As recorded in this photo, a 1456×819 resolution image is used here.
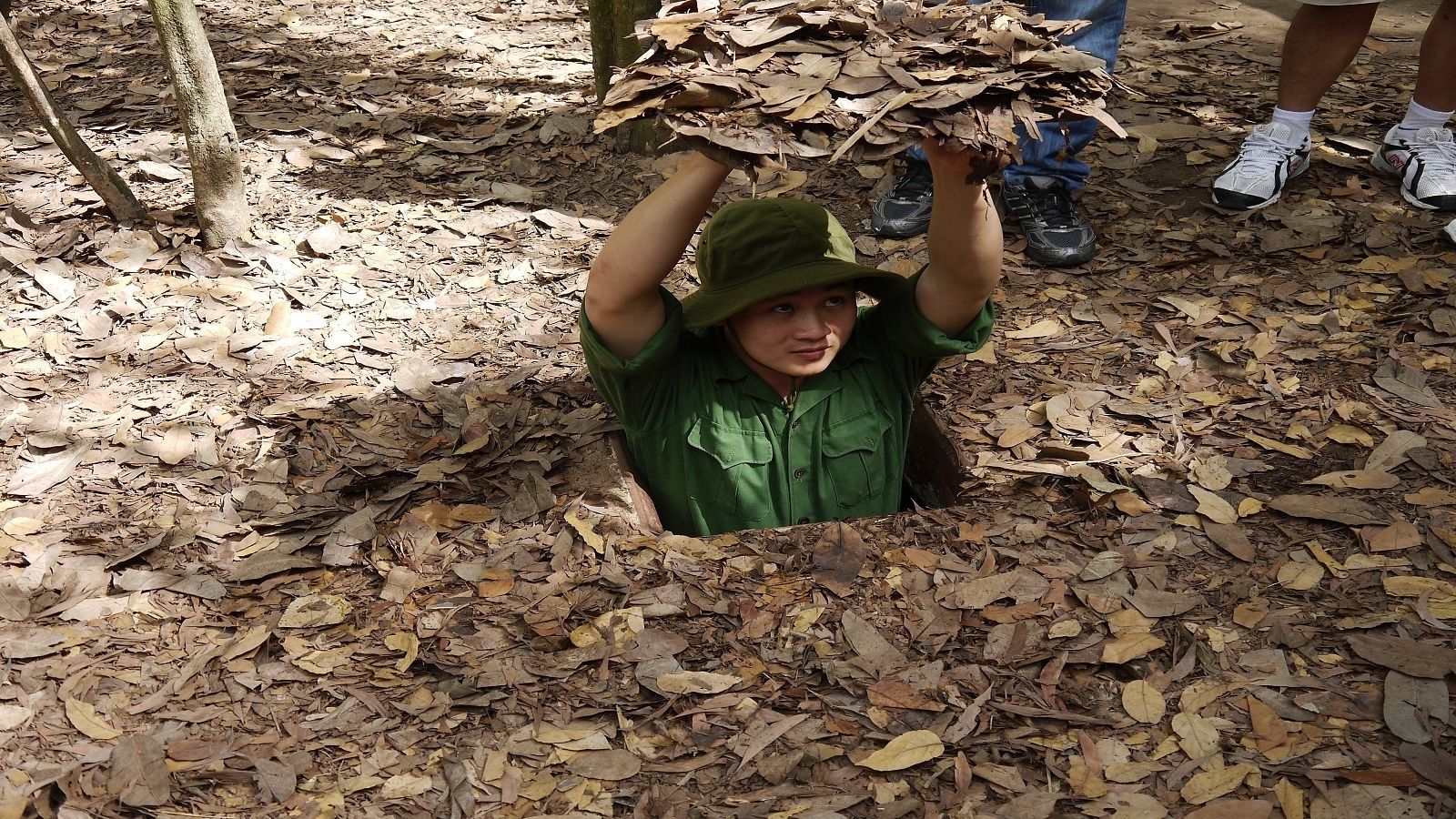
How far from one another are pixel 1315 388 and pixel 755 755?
7.05ft

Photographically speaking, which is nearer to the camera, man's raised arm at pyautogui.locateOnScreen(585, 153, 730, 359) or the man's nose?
man's raised arm at pyautogui.locateOnScreen(585, 153, 730, 359)

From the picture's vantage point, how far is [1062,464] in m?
3.04

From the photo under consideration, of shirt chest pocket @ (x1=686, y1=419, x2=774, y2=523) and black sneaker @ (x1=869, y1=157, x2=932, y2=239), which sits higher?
black sneaker @ (x1=869, y1=157, x2=932, y2=239)

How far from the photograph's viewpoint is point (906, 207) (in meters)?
4.25

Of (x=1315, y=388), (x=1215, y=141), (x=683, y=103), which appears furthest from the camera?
(x=1215, y=141)

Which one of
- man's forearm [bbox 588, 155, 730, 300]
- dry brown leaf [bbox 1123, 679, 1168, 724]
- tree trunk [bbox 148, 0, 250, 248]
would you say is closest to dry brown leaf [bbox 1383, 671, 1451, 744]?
dry brown leaf [bbox 1123, 679, 1168, 724]

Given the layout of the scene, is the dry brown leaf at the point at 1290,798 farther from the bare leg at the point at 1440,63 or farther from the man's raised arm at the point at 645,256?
the bare leg at the point at 1440,63

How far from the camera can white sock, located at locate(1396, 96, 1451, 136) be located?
13.7ft

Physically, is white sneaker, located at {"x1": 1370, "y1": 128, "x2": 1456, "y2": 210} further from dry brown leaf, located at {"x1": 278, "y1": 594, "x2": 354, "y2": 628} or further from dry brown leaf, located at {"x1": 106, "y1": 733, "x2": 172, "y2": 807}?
dry brown leaf, located at {"x1": 106, "y1": 733, "x2": 172, "y2": 807}

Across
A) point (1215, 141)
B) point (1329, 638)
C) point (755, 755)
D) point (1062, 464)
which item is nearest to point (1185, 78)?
point (1215, 141)

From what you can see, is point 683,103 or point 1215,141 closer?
point 683,103

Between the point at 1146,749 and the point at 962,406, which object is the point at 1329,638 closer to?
the point at 1146,749

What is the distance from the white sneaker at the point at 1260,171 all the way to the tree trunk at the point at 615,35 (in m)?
2.31

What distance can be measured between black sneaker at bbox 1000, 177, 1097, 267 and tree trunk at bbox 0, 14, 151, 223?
3.37 m
